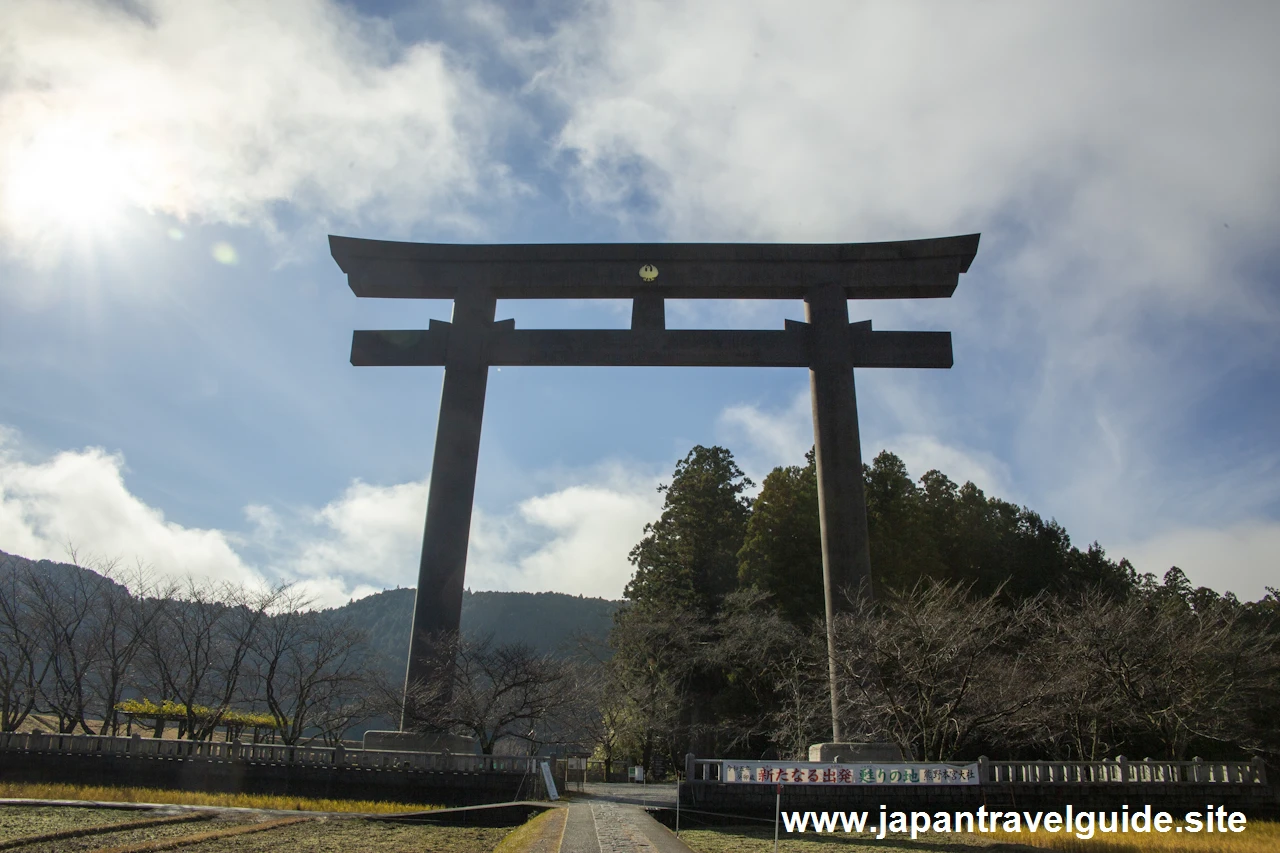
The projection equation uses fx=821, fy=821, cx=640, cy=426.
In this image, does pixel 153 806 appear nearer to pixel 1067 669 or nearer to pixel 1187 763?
pixel 1187 763

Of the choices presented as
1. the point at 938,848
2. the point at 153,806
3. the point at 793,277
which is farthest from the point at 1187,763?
the point at 153,806

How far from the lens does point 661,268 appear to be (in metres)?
21.1

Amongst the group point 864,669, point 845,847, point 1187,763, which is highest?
point 864,669

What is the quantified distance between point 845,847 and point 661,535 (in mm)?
28196

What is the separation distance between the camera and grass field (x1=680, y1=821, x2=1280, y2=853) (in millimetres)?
11297

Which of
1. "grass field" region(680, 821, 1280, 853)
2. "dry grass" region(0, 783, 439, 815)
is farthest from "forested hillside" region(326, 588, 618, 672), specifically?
"grass field" region(680, 821, 1280, 853)

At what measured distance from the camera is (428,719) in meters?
18.2

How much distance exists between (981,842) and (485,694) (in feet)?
37.9

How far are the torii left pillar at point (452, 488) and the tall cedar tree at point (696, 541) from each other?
17.4m

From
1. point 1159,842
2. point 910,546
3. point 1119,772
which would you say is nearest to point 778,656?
point 910,546

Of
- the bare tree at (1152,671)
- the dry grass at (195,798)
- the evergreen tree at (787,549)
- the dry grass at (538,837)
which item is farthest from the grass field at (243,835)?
the evergreen tree at (787,549)

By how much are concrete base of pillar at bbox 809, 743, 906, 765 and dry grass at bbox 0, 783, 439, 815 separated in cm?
795

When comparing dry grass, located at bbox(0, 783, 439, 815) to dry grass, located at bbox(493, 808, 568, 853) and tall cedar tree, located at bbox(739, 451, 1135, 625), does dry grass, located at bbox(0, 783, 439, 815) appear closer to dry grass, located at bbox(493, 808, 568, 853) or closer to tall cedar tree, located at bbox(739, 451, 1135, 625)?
dry grass, located at bbox(493, 808, 568, 853)

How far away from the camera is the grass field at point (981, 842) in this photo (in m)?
11.3
